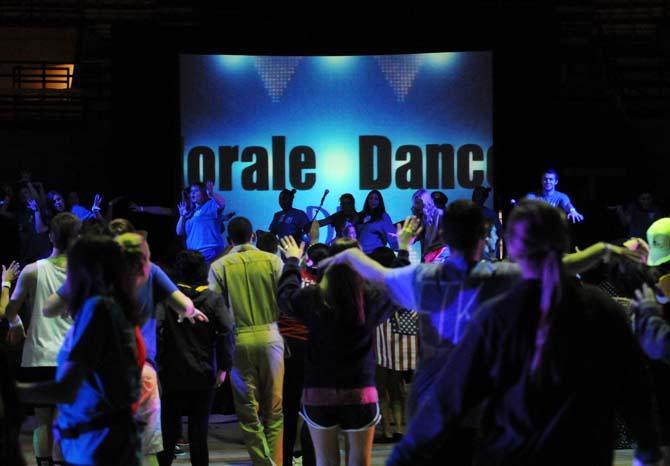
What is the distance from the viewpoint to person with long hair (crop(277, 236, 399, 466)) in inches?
190

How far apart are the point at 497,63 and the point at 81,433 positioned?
38.5 ft

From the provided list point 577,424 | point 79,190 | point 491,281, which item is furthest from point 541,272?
point 79,190

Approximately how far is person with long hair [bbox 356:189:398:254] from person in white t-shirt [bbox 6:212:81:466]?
6840mm

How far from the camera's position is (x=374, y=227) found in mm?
12594

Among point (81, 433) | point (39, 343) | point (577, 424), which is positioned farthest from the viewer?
point (39, 343)

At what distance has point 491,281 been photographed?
346 cm

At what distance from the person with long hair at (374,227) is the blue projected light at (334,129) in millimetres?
1660

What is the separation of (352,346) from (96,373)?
6.09 feet

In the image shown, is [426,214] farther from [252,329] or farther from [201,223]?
[252,329]

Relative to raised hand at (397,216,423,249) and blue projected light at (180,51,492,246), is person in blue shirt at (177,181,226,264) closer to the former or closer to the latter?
blue projected light at (180,51,492,246)

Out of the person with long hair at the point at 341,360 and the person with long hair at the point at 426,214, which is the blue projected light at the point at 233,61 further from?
the person with long hair at the point at 341,360

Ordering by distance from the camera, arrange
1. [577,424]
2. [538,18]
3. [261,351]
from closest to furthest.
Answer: [577,424], [261,351], [538,18]

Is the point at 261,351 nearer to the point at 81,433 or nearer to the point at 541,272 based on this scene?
the point at 81,433

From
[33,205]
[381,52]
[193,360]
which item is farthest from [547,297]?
[381,52]
